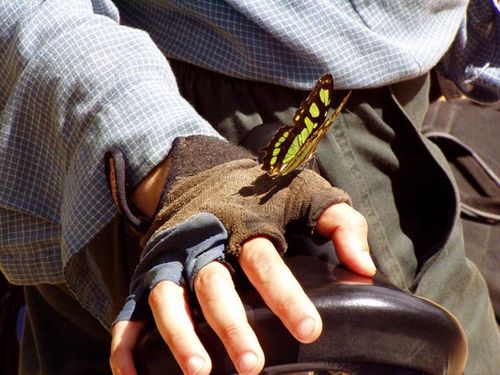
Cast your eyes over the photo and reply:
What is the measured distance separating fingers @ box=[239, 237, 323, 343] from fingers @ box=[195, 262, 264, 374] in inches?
0.8

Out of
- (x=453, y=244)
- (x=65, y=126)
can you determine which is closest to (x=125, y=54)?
(x=65, y=126)

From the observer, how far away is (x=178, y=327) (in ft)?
1.91

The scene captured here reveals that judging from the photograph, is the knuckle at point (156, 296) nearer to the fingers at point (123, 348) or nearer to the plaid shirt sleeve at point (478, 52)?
the fingers at point (123, 348)

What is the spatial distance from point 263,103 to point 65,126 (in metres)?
0.25

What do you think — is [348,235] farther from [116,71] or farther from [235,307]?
[116,71]

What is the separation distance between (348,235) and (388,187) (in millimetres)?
396

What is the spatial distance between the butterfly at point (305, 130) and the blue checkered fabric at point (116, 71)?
151mm

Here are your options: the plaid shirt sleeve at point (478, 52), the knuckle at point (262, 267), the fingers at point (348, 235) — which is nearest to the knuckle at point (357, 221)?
the fingers at point (348, 235)

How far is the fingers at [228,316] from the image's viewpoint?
0.55 metres

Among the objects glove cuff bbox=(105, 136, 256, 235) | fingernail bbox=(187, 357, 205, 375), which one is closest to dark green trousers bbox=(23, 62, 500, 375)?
glove cuff bbox=(105, 136, 256, 235)

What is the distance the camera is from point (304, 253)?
67 cm

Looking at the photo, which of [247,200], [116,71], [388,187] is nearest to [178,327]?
[247,200]

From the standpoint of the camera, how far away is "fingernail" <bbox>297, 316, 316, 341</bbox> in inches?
21.6

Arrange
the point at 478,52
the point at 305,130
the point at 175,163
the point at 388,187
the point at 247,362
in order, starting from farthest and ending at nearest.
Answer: the point at 478,52
the point at 388,187
the point at 175,163
the point at 305,130
the point at 247,362
